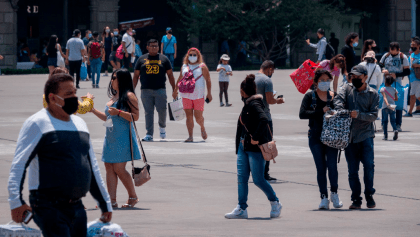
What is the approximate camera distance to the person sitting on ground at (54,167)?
5.05 meters

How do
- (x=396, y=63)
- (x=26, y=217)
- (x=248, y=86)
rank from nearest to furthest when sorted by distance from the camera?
(x=26, y=217) → (x=248, y=86) → (x=396, y=63)

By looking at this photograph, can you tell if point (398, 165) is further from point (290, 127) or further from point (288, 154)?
point (290, 127)

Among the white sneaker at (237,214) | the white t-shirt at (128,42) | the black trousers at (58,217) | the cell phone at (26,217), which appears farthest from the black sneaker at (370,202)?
the white t-shirt at (128,42)

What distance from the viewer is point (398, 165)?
11.9m

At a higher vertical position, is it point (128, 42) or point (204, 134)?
point (128, 42)

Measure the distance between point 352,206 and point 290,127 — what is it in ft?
27.3

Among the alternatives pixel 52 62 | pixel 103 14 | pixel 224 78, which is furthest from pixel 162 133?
pixel 103 14

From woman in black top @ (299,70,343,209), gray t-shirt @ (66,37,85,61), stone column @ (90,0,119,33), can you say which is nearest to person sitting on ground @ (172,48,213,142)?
woman in black top @ (299,70,343,209)

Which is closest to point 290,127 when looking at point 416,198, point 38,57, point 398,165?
point 398,165

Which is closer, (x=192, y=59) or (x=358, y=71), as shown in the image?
(x=358, y=71)

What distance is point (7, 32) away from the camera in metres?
39.2

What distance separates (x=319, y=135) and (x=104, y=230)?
4.07 meters

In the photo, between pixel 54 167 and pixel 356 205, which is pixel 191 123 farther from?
pixel 54 167

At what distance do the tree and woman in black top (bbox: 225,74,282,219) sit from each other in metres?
31.7
